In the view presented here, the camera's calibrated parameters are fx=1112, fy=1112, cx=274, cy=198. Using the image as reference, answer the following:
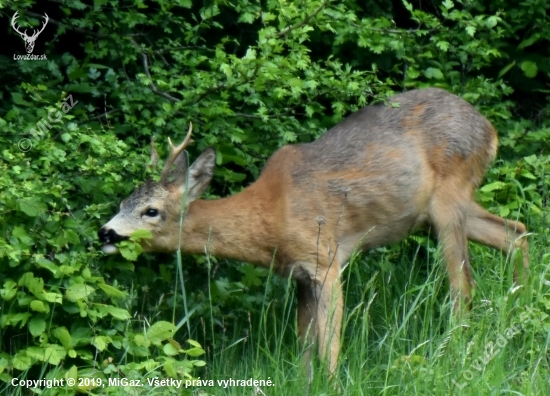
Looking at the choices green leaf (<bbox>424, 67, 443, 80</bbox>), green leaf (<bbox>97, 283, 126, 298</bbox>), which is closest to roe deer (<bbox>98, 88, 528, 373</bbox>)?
green leaf (<bbox>424, 67, 443, 80</bbox>)

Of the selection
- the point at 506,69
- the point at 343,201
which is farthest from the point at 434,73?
the point at 343,201

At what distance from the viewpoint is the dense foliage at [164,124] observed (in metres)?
6.12

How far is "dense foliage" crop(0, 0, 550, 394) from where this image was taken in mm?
6121

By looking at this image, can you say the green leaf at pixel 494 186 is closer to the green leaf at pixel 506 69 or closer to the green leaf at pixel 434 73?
the green leaf at pixel 434 73

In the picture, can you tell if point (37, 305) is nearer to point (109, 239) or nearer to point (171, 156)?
point (109, 239)

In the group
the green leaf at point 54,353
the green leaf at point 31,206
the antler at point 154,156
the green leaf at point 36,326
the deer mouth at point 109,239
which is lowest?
the green leaf at point 54,353

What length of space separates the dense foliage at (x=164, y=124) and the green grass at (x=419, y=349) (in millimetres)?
281

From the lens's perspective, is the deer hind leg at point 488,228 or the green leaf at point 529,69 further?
the green leaf at point 529,69

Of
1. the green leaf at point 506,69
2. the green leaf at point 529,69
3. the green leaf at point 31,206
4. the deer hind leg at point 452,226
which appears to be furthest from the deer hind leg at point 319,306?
the green leaf at point 529,69

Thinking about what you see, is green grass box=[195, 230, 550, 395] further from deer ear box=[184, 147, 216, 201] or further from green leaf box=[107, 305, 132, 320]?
deer ear box=[184, 147, 216, 201]

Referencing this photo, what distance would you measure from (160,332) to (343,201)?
1941mm

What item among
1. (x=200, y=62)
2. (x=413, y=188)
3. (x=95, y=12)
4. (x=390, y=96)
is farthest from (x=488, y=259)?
(x=95, y=12)

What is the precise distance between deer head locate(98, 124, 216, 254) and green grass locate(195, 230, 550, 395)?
80 centimetres

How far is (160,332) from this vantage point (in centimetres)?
612
